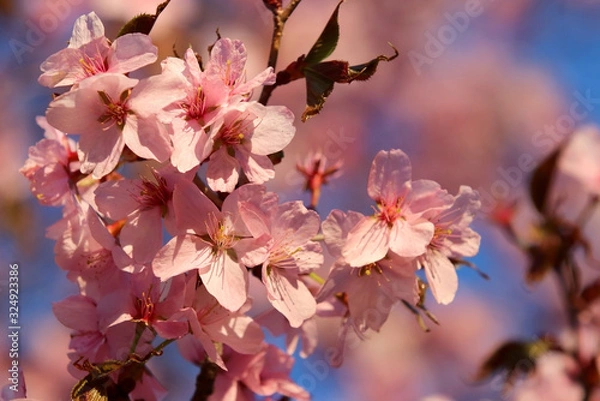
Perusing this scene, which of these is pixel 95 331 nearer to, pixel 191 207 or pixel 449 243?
pixel 191 207

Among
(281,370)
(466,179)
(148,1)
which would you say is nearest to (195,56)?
(281,370)

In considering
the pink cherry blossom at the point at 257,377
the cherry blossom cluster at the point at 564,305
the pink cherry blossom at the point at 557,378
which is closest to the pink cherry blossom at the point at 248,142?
the pink cherry blossom at the point at 257,377

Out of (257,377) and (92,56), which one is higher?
(92,56)

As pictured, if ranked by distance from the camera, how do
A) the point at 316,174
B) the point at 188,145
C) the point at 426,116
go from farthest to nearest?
the point at 426,116 < the point at 316,174 < the point at 188,145

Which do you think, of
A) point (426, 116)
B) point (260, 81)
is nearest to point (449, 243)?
point (260, 81)

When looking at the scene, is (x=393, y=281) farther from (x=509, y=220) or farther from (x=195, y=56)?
(x=509, y=220)

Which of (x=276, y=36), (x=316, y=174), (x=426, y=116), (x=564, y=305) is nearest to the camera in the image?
(x=276, y=36)

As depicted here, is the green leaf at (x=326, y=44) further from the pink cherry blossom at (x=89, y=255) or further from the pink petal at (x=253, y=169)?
the pink cherry blossom at (x=89, y=255)
